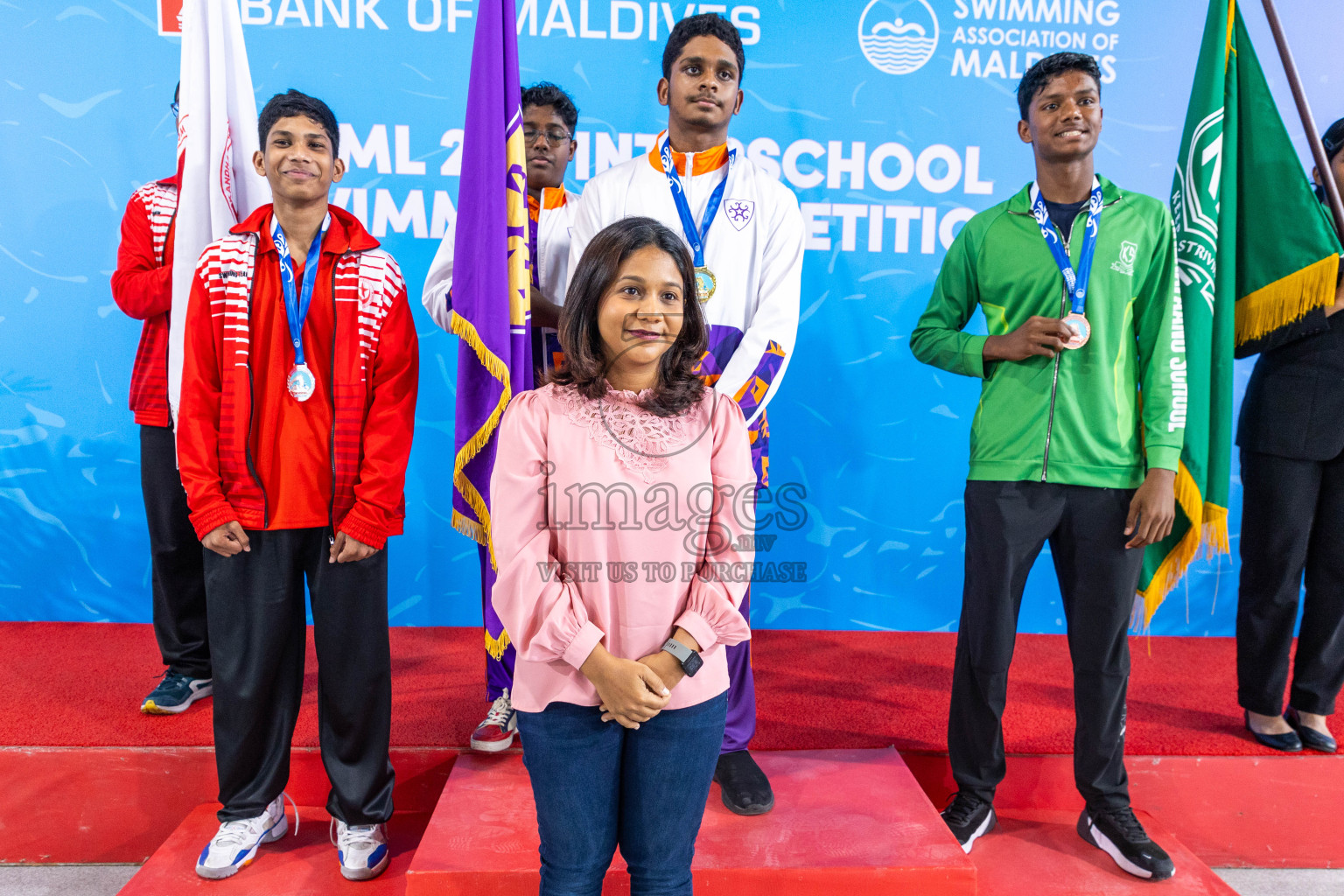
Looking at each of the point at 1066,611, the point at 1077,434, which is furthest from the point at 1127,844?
the point at 1077,434

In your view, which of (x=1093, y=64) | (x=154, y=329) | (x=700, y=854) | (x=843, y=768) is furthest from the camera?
(x=154, y=329)

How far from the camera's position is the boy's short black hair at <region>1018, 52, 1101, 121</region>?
1.98 metres

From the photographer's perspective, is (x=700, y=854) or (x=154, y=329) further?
(x=154, y=329)

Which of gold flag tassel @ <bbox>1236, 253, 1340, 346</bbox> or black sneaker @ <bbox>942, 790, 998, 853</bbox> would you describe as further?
gold flag tassel @ <bbox>1236, 253, 1340, 346</bbox>

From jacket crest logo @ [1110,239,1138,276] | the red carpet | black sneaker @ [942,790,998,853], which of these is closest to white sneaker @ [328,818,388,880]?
the red carpet

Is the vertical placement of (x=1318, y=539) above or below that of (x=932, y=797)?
above

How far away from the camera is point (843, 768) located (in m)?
2.19

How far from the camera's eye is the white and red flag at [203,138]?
6.66 feet

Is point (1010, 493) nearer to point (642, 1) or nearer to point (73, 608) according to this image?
point (642, 1)

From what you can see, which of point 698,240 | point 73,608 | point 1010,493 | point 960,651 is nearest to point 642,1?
point 698,240

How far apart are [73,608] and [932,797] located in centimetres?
328

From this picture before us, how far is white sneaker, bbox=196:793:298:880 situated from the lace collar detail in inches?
52.9

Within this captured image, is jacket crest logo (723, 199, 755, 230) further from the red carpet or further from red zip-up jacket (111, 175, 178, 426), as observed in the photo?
red zip-up jacket (111, 175, 178, 426)

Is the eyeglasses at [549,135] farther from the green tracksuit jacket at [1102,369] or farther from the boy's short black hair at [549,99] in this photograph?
the green tracksuit jacket at [1102,369]
